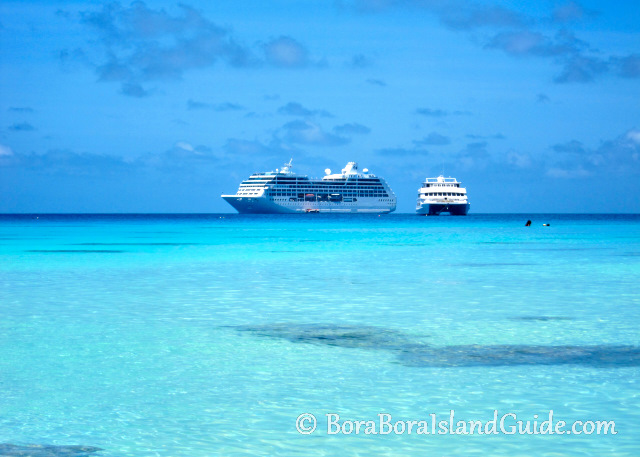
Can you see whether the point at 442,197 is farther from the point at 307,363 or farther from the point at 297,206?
the point at 307,363

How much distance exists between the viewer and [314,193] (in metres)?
161

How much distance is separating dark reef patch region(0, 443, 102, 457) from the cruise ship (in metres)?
129

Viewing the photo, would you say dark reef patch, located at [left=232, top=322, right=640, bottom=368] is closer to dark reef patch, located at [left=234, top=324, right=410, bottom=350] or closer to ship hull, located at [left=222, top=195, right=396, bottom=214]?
dark reef patch, located at [left=234, top=324, right=410, bottom=350]

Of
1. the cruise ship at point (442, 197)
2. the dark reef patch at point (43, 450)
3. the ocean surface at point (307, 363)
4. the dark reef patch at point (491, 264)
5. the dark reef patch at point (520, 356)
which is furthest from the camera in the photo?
the cruise ship at point (442, 197)

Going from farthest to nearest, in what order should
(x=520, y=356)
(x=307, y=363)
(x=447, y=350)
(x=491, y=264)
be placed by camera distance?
(x=491, y=264), (x=447, y=350), (x=520, y=356), (x=307, y=363)

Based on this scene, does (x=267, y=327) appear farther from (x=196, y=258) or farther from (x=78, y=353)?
(x=196, y=258)

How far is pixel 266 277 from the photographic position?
2294 centimetres

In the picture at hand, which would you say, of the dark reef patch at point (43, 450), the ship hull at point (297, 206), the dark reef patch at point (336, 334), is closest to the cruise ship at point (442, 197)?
the ship hull at point (297, 206)

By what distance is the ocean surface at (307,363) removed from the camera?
22.7ft

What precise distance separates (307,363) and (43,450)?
13.3 ft

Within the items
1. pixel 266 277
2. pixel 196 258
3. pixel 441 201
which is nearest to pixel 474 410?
pixel 266 277

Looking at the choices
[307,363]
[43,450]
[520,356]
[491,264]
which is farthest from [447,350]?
[491,264]

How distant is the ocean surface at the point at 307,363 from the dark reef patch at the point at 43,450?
0.03m

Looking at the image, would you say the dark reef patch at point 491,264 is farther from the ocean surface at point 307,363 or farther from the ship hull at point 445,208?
the ship hull at point 445,208
